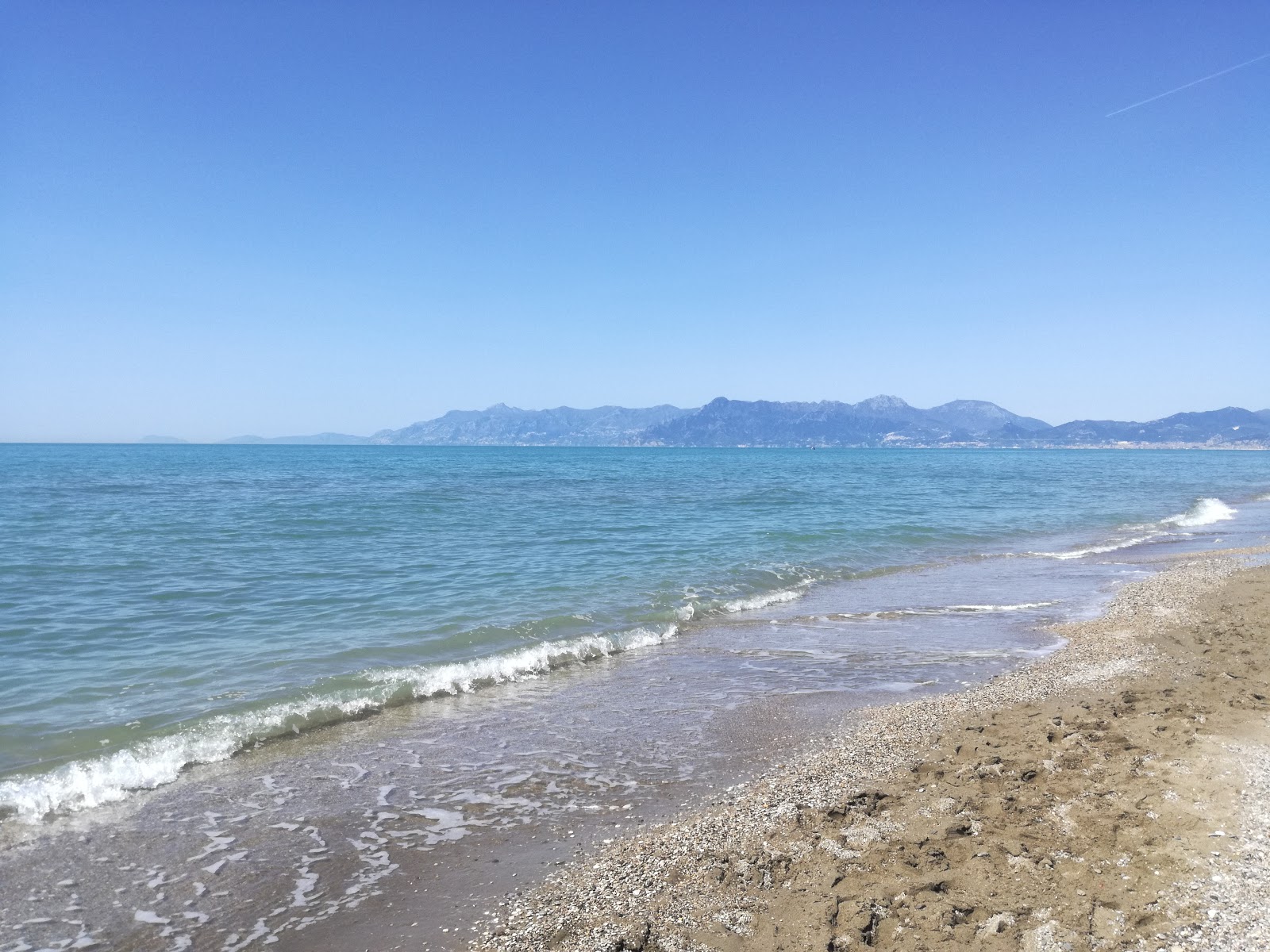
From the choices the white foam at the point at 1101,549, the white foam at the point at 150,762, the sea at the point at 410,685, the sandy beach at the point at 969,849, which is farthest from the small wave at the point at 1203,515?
the white foam at the point at 150,762

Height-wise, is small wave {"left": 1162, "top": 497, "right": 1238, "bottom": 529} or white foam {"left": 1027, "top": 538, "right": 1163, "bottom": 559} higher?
white foam {"left": 1027, "top": 538, "right": 1163, "bottom": 559}

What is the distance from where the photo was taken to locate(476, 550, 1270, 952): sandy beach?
473cm

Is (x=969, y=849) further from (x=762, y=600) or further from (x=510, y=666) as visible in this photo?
(x=762, y=600)

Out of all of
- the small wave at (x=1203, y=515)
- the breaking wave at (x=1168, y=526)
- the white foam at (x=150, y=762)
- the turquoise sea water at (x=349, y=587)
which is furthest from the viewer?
the small wave at (x=1203, y=515)

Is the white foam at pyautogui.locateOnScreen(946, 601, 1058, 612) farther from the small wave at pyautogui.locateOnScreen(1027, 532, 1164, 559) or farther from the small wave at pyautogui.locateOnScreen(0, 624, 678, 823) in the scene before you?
the small wave at pyautogui.locateOnScreen(1027, 532, 1164, 559)

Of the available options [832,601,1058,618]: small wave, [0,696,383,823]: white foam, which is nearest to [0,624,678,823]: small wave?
[0,696,383,823]: white foam

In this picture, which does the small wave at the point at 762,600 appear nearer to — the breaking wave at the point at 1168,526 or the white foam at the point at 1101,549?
the white foam at the point at 1101,549

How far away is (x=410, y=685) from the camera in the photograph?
11.0 metres

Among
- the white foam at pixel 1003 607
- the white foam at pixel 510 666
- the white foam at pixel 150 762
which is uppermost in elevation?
the white foam at pixel 150 762

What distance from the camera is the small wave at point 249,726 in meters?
7.51

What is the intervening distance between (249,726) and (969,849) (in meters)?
8.42

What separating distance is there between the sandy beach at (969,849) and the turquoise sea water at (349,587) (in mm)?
5702

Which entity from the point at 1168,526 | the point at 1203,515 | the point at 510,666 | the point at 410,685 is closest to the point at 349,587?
the point at 510,666

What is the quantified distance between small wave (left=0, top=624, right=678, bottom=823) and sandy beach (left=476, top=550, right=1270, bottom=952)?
5.17 meters
